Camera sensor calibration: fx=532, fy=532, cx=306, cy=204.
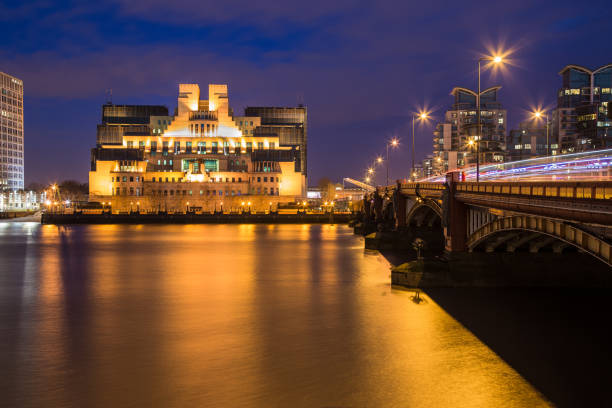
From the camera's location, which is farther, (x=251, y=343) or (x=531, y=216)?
(x=251, y=343)

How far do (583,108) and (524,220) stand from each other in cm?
12291

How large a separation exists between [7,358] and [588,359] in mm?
22958

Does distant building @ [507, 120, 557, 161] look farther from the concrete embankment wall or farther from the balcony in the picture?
the balcony

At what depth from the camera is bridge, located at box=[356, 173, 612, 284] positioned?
17.6 metres

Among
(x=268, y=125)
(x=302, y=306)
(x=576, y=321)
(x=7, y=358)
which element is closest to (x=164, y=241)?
(x=302, y=306)

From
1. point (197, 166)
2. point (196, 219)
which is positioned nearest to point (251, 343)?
point (196, 219)

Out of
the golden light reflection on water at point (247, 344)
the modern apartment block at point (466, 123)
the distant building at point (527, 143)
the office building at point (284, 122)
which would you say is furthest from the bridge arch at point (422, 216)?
the distant building at point (527, 143)

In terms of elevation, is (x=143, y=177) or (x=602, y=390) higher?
(x=143, y=177)

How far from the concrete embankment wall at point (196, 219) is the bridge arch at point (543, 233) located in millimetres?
84454

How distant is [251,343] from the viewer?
23.4 meters

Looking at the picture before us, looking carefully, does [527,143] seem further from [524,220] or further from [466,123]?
[524,220]

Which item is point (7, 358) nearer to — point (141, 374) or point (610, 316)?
point (141, 374)

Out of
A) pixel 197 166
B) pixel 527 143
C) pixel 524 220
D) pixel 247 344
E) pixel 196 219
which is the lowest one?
pixel 247 344

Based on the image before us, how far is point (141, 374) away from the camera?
19.2 m
